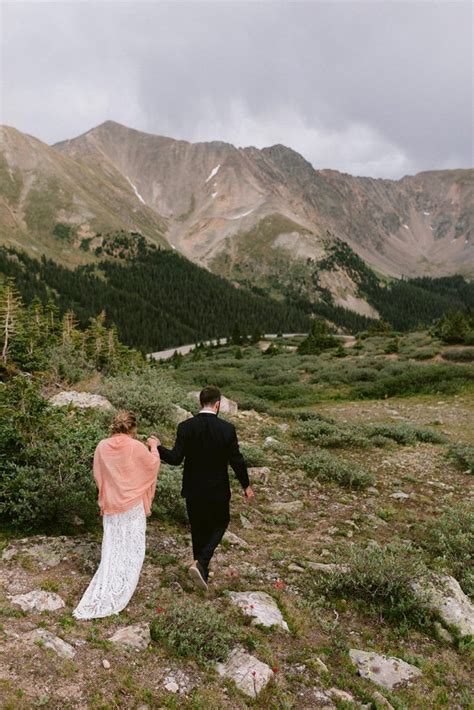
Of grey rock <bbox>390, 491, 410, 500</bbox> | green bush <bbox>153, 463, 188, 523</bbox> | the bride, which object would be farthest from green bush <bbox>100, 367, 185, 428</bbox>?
the bride

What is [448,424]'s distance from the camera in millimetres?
17797

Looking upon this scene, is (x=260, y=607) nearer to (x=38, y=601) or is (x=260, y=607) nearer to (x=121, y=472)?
(x=121, y=472)

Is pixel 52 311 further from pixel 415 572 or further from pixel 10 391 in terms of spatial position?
pixel 415 572

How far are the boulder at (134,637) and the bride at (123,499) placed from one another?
1.57 ft

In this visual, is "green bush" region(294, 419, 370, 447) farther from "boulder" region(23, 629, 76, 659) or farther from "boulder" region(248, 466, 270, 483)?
"boulder" region(23, 629, 76, 659)

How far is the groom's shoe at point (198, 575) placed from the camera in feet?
18.5

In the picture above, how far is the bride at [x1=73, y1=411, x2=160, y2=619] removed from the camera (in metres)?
5.34

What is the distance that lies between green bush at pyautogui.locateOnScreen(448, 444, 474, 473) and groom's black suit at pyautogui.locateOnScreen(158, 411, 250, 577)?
8.91 m

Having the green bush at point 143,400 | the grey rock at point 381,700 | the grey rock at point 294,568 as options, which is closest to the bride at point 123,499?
the grey rock at point 294,568

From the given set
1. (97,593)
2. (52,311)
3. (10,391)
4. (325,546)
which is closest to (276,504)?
(325,546)

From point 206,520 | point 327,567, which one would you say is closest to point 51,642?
point 206,520

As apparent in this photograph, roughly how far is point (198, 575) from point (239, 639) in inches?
37.6

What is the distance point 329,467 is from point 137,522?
21.3 ft

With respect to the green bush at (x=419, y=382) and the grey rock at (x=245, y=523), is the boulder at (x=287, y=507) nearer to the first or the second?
the grey rock at (x=245, y=523)
